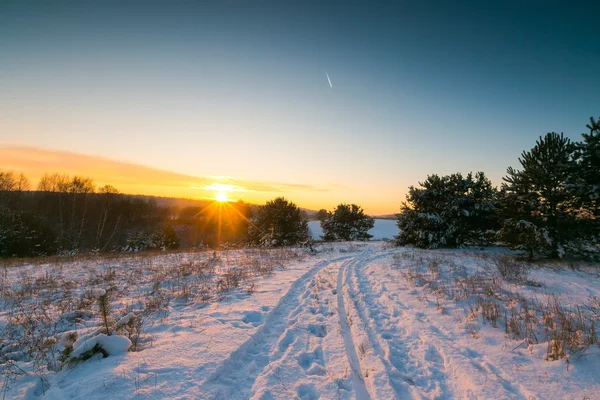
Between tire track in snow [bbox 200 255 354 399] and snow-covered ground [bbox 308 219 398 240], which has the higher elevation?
tire track in snow [bbox 200 255 354 399]

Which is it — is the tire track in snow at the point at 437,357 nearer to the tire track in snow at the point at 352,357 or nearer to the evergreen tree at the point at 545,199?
the tire track in snow at the point at 352,357

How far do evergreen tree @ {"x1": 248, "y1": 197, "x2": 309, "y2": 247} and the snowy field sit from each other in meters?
25.5

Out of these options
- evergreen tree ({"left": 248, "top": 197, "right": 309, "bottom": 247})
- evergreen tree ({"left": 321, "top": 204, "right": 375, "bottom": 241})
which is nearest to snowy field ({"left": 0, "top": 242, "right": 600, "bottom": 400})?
evergreen tree ({"left": 248, "top": 197, "right": 309, "bottom": 247})

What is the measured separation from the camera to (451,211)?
74.2ft

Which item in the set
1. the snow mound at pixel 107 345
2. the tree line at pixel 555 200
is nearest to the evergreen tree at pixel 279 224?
the tree line at pixel 555 200

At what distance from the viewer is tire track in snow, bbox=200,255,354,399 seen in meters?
3.26

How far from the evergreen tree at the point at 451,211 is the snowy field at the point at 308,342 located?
610 inches

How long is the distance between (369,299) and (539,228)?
1441cm

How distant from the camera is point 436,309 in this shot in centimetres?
650

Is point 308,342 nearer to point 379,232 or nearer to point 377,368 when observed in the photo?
point 377,368

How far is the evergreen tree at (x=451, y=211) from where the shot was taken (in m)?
22.3

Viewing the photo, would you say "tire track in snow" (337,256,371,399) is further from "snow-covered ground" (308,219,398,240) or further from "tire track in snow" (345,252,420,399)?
"snow-covered ground" (308,219,398,240)

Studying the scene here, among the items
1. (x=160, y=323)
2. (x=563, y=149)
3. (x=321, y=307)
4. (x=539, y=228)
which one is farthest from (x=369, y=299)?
(x=563, y=149)

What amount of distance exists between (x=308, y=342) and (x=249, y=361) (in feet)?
4.01
